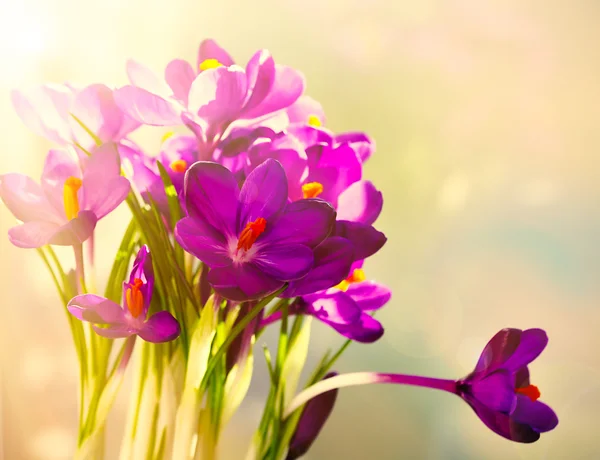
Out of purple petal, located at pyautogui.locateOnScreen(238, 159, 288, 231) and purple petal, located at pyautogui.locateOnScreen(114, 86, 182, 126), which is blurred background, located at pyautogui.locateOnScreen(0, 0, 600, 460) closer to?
purple petal, located at pyautogui.locateOnScreen(114, 86, 182, 126)

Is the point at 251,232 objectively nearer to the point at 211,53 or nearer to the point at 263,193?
the point at 263,193

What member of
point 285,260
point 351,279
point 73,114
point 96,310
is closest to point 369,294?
point 351,279

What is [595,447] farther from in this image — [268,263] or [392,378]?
[268,263]

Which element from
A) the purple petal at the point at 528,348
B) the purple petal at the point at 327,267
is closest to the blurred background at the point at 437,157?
the purple petal at the point at 528,348

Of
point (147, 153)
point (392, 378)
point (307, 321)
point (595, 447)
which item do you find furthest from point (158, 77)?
point (595, 447)

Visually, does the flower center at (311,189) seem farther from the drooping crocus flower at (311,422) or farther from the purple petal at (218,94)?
the drooping crocus flower at (311,422)
